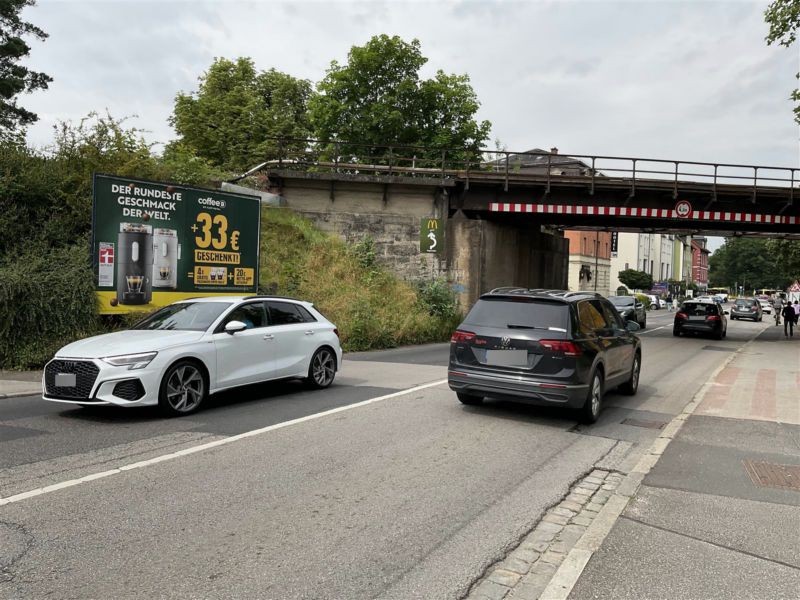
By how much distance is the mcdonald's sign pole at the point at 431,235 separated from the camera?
25.4 metres

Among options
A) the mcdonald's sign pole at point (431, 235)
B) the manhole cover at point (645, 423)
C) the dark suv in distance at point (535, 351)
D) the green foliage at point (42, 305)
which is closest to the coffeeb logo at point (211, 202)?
the green foliage at point (42, 305)

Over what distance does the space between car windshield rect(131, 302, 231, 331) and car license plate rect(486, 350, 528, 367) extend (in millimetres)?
3620

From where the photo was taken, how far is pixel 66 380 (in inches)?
→ 285

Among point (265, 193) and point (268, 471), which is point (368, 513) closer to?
point (268, 471)

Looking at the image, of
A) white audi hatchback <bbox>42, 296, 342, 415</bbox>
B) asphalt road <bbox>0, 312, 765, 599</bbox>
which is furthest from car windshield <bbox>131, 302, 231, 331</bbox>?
asphalt road <bbox>0, 312, 765, 599</bbox>

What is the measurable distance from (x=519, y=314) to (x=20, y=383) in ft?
25.2

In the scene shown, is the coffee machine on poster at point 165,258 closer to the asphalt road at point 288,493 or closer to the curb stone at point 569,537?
the asphalt road at point 288,493

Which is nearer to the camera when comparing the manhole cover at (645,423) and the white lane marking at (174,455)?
the white lane marking at (174,455)

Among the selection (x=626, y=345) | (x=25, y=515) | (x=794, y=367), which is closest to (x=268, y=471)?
(x=25, y=515)

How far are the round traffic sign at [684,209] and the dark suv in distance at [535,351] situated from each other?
64.7 feet

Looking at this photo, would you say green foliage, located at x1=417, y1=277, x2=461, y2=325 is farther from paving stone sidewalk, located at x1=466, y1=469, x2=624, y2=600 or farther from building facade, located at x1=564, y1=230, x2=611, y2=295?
building facade, located at x1=564, y1=230, x2=611, y2=295

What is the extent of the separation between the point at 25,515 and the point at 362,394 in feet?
19.2

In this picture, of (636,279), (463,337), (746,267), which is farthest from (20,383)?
(746,267)

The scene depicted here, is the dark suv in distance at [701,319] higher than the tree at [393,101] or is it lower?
lower
